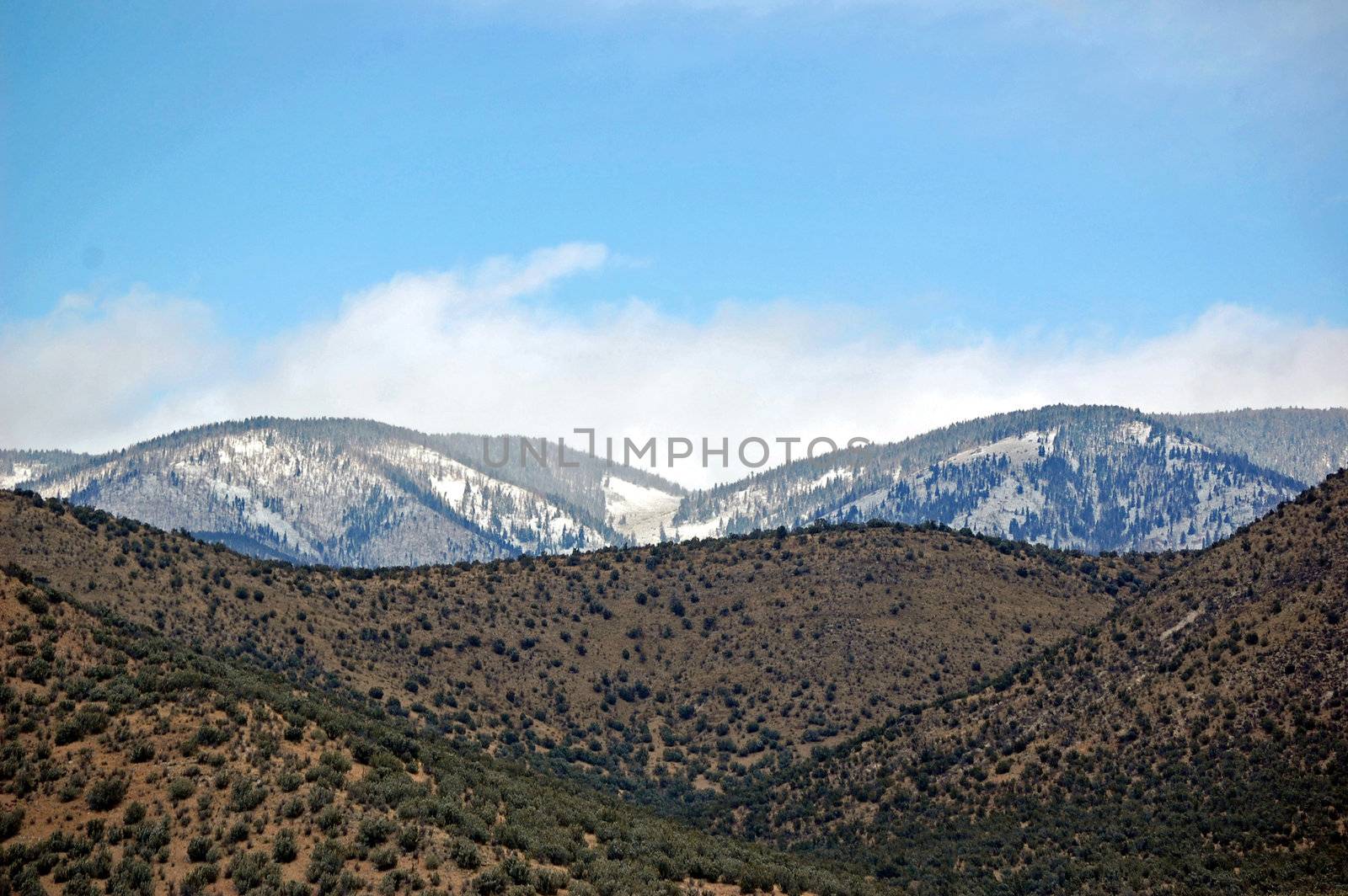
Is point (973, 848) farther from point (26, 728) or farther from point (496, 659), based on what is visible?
point (496, 659)

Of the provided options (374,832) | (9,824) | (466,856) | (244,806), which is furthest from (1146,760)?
(9,824)

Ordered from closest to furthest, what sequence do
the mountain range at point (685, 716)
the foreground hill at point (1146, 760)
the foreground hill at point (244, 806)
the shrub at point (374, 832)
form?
the foreground hill at point (244, 806) → the shrub at point (374, 832) → the mountain range at point (685, 716) → the foreground hill at point (1146, 760)

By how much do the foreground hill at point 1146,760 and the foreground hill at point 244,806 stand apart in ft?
55.3

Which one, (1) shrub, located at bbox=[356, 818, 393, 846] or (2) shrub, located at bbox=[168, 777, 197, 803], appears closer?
(1) shrub, located at bbox=[356, 818, 393, 846]

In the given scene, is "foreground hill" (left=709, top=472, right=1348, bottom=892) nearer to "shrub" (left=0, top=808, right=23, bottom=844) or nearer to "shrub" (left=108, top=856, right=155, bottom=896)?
"shrub" (left=108, top=856, right=155, bottom=896)

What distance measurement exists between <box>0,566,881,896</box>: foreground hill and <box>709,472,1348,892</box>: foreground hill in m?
16.8

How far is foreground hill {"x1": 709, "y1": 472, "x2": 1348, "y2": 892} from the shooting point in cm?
5222

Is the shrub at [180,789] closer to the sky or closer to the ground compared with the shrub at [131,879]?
closer to the sky

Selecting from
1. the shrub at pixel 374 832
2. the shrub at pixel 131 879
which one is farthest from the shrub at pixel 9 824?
the shrub at pixel 374 832

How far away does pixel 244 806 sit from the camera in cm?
3400

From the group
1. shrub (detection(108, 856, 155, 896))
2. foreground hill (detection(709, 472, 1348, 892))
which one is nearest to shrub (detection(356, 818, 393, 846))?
shrub (detection(108, 856, 155, 896))

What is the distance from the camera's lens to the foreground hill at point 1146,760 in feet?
171

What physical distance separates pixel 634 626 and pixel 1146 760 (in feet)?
203

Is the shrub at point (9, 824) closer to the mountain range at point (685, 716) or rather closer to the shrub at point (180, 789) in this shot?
the mountain range at point (685, 716)
